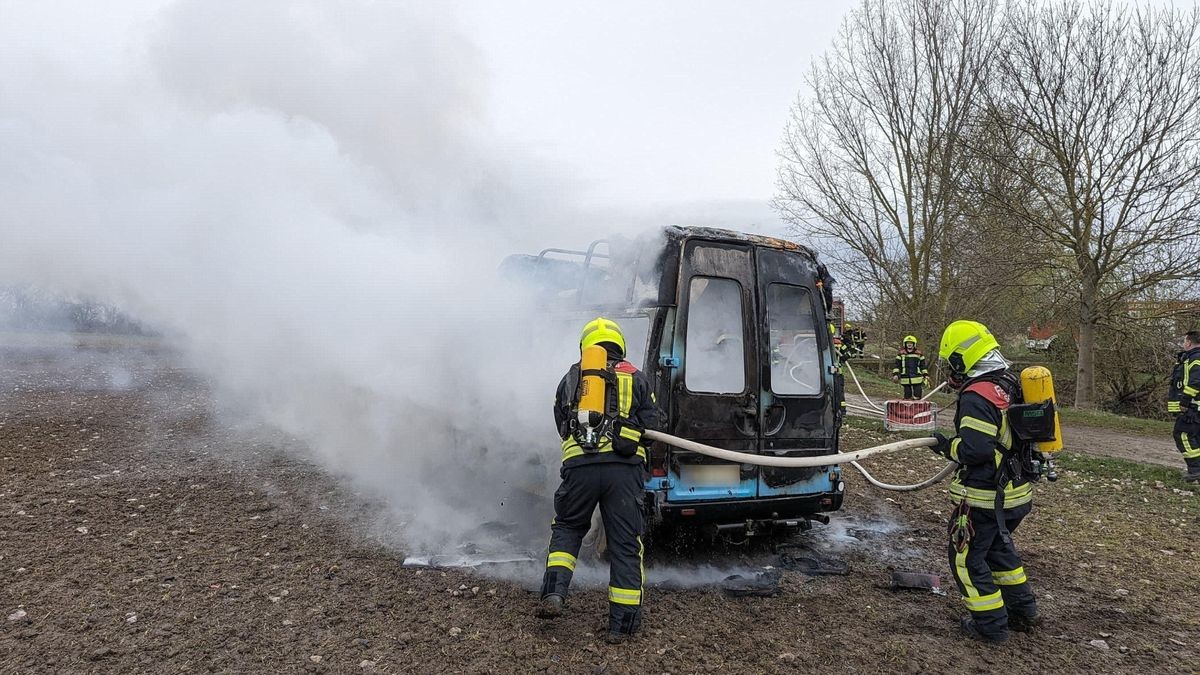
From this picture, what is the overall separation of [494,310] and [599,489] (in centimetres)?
293

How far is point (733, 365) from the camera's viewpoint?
4.61 meters

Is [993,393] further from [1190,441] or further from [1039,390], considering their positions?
[1190,441]

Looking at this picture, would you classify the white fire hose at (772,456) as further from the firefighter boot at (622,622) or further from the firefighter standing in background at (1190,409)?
the firefighter standing in background at (1190,409)

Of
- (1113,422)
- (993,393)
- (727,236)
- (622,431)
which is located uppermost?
(727,236)

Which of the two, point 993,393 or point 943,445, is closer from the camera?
point 993,393

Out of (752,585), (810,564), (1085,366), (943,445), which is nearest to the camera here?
(943,445)

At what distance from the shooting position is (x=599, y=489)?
154 inches

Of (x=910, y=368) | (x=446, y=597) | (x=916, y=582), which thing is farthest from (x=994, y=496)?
(x=910, y=368)

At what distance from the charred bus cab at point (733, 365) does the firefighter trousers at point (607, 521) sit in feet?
1.39

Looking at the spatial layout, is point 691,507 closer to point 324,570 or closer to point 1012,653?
point 1012,653

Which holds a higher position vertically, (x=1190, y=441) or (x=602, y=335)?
(x=602, y=335)

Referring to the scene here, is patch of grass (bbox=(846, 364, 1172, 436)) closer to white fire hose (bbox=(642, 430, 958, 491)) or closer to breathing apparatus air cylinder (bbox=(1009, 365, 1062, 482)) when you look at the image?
white fire hose (bbox=(642, 430, 958, 491))

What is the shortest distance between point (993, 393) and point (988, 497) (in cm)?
60

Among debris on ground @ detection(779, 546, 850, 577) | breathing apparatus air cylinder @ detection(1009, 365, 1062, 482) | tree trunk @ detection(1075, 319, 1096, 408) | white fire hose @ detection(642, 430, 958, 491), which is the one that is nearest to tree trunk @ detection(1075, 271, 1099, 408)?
tree trunk @ detection(1075, 319, 1096, 408)
